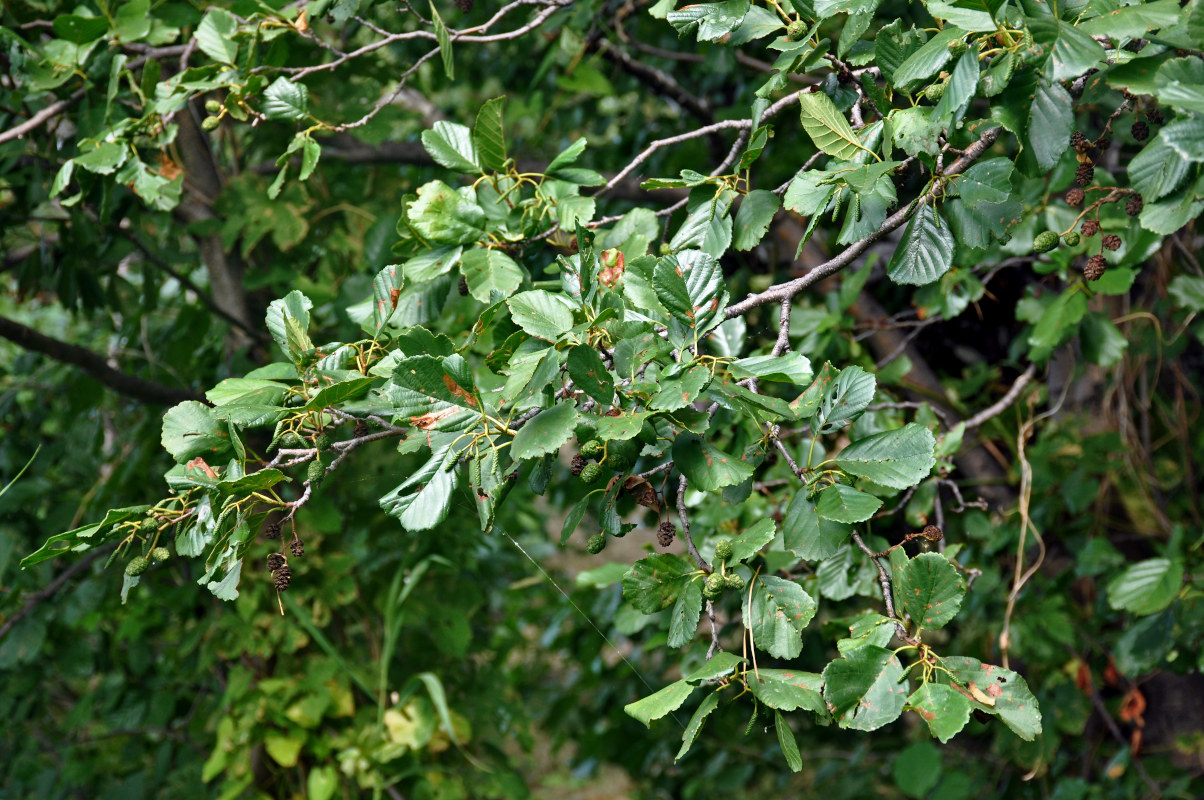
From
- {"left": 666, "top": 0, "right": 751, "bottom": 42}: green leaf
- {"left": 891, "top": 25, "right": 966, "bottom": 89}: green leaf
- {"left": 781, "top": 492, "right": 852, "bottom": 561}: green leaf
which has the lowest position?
{"left": 781, "top": 492, "right": 852, "bottom": 561}: green leaf

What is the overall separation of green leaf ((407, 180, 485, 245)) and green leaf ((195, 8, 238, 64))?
1.22 ft

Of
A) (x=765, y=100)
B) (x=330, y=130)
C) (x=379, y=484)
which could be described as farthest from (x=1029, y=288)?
(x=379, y=484)

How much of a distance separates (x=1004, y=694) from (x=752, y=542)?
205 millimetres

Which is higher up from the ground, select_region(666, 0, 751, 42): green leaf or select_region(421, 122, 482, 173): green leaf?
select_region(666, 0, 751, 42): green leaf

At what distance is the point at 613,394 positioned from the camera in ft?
2.24

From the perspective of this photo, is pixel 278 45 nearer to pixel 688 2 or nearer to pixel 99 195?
pixel 688 2

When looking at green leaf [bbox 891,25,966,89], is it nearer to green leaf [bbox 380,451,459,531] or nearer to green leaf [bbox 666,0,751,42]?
green leaf [bbox 666,0,751,42]

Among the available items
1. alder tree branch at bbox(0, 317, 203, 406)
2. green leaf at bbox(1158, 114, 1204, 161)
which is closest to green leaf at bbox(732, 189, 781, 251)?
green leaf at bbox(1158, 114, 1204, 161)

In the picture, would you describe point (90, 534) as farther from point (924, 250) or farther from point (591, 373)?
point (924, 250)

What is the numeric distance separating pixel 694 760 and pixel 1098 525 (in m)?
1.20

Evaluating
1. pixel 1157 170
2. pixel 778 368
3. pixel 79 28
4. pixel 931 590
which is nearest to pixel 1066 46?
pixel 1157 170

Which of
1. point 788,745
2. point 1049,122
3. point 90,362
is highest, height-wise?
point 1049,122

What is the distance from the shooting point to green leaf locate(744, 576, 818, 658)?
2.35ft

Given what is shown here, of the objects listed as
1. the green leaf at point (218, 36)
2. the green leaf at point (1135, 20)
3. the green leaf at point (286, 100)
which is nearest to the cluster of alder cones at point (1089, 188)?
the green leaf at point (1135, 20)
